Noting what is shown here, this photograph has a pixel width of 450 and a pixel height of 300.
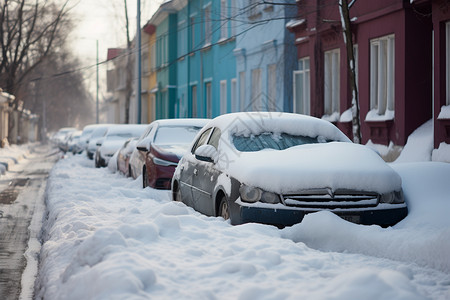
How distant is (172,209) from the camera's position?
8914mm

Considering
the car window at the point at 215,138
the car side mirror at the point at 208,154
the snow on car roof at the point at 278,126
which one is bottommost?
the car side mirror at the point at 208,154

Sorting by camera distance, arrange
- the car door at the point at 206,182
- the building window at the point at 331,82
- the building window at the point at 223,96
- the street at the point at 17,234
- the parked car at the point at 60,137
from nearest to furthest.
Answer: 1. the street at the point at 17,234
2. the car door at the point at 206,182
3. the building window at the point at 331,82
4. the building window at the point at 223,96
5. the parked car at the point at 60,137

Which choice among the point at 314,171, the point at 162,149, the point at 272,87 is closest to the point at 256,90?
the point at 272,87

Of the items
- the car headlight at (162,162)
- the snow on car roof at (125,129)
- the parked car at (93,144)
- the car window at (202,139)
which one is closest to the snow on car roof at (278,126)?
the car window at (202,139)

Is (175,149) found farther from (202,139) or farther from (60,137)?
(60,137)

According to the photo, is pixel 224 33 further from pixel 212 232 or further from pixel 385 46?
pixel 212 232

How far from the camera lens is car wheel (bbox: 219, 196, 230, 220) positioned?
30.0ft

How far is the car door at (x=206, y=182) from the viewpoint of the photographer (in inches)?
383

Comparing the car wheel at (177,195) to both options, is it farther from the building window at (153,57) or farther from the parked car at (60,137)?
the parked car at (60,137)

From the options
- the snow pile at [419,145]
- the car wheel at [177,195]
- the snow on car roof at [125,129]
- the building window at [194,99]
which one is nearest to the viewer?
the car wheel at [177,195]

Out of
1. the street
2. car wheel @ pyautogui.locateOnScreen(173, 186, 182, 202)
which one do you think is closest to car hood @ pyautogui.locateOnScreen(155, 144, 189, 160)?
the street

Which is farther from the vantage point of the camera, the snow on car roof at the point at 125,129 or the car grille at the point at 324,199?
the snow on car roof at the point at 125,129

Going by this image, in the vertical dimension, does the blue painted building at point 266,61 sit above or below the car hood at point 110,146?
above

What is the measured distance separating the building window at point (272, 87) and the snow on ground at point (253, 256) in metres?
15.8
